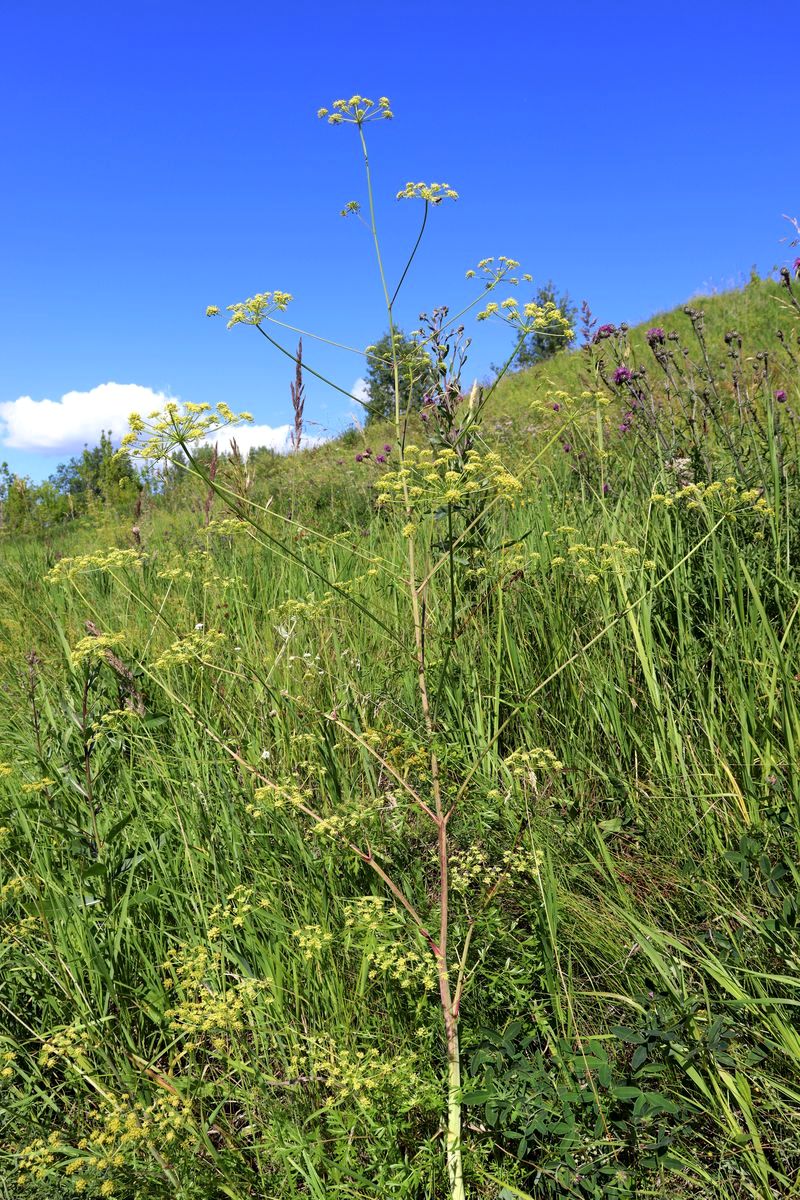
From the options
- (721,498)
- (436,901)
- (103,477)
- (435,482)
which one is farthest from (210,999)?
(103,477)

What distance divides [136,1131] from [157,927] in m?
0.72

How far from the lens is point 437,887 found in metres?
2.01

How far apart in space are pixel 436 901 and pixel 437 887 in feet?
0.15

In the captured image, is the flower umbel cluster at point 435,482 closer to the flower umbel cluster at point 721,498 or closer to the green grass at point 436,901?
the green grass at point 436,901

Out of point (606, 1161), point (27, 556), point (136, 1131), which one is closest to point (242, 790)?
point (136, 1131)

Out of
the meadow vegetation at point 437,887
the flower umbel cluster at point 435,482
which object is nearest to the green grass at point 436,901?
the meadow vegetation at point 437,887

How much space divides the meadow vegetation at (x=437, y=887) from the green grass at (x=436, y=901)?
0.01 m

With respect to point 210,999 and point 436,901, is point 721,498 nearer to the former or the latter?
point 436,901

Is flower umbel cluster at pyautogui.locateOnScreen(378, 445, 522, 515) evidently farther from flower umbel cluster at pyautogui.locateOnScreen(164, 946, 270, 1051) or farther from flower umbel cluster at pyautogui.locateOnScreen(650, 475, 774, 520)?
flower umbel cluster at pyautogui.locateOnScreen(164, 946, 270, 1051)

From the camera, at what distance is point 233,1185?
4.66 ft

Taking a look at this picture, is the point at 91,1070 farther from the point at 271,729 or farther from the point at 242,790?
the point at 271,729

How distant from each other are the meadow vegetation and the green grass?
0.5 inches

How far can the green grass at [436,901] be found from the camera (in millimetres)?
1411

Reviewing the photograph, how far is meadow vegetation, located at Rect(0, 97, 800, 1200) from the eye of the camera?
1413 mm
